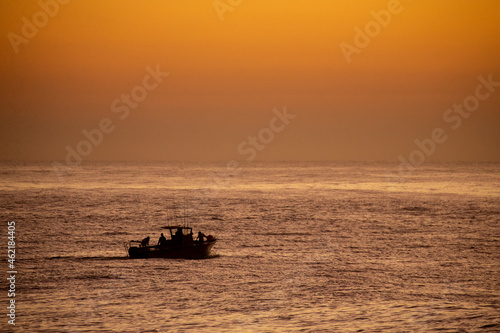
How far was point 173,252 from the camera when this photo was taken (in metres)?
42.8

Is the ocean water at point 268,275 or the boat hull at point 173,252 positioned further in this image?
the boat hull at point 173,252

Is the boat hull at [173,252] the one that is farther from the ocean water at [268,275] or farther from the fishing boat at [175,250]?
the ocean water at [268,275]

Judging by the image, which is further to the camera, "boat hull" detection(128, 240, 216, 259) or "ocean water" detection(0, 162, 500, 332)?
"boat hull" detection(128, 240, 216, 259)

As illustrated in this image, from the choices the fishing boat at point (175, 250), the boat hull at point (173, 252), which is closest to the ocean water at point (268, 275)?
the boat hull at point (173, 252)

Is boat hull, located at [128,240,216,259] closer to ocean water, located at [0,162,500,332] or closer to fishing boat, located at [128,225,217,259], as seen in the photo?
fishing boat, located at [128,225,217,259]

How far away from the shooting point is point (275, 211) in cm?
8069

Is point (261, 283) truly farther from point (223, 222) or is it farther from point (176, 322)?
point (223, 222)

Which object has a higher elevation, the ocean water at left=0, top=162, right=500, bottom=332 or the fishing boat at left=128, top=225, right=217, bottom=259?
the fishing boat at left=128, top=225, right=217, bottom=259

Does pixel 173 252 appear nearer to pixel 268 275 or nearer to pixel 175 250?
pixel 175 250

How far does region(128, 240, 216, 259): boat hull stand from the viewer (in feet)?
140

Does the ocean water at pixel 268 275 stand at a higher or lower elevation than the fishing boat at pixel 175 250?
lower

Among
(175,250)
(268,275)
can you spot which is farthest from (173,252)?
(268,275)

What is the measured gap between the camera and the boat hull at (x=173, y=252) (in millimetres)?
42531

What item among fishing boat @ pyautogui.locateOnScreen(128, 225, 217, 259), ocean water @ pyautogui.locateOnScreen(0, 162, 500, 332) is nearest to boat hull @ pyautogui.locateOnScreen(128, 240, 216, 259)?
fishing boat @ pyautogui.locateOnScreen(128, 225, 217, 259)
